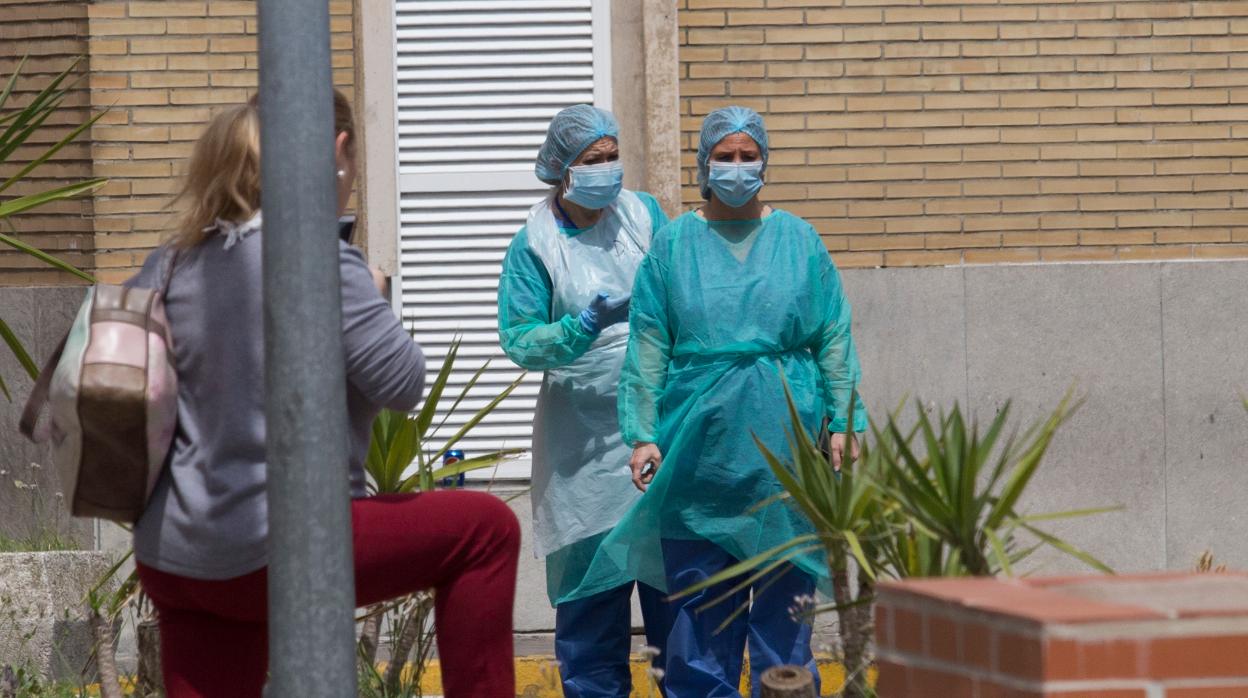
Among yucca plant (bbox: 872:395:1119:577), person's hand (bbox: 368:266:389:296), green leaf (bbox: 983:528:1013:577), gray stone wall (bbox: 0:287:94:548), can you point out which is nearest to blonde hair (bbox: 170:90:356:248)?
person's hand (bbox: 368:266:389:296)

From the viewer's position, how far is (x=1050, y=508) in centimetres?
743

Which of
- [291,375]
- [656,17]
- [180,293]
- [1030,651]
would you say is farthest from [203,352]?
[656,17]

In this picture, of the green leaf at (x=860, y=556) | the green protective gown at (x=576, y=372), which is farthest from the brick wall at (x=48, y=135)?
the green leaf at (x=860, y=556)

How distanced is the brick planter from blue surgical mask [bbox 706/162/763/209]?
2.71 meters

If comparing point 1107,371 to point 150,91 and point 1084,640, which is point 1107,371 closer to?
point 150,91

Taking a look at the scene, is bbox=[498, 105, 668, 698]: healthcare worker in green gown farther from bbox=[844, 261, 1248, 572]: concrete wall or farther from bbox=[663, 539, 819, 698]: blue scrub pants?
bbox=[844, 261, 1248, 572]: concrete wall

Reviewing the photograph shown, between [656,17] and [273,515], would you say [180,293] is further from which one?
[656,17]

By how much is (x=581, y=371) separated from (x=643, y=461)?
56 cm

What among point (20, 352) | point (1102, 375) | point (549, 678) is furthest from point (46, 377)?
point (1102, 375)

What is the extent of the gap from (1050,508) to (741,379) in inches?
118

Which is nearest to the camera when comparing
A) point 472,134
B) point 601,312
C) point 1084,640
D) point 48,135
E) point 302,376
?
point 1084,640

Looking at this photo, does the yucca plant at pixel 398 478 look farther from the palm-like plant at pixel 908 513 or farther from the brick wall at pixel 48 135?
the brick wall at pixel 48 135

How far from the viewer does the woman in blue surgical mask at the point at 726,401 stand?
485cm

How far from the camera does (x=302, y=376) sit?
8.95 feet
